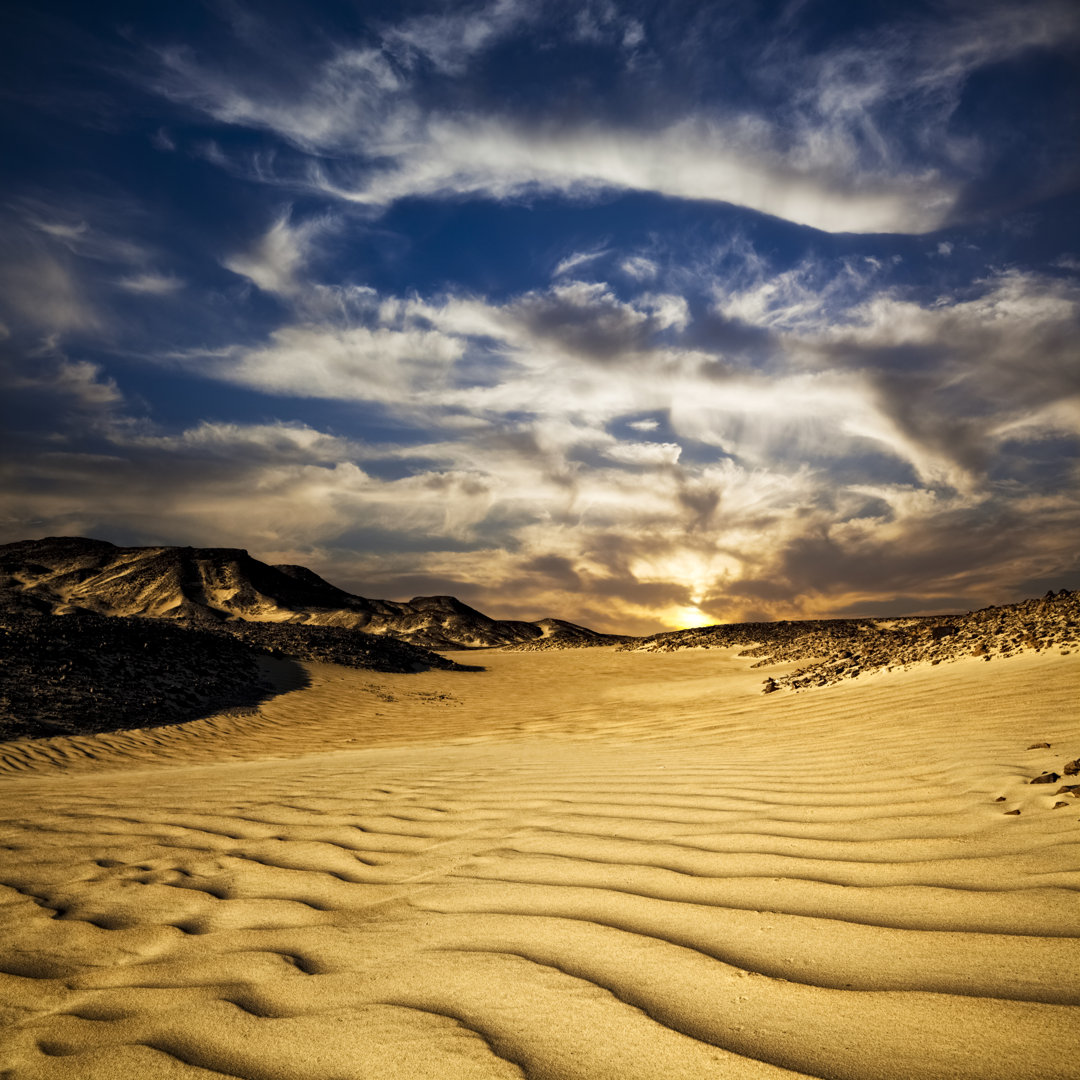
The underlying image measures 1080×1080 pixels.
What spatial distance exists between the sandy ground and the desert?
11 mm

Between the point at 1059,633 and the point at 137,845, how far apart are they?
8.95 m

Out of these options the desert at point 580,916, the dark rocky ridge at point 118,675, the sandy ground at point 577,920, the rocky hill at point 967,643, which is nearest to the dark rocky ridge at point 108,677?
the dark rocky ridge at point 118,675

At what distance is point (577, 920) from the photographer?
2.20 metres

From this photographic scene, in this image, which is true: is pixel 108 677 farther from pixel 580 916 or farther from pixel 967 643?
pixel 967 643

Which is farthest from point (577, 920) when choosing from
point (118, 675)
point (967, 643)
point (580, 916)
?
point (118, 675)

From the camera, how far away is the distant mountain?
41.3 m

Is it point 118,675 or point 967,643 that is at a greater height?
point 967,643

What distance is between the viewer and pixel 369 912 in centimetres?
253

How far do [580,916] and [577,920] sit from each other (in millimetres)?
34

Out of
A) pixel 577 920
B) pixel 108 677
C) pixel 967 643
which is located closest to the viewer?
pixel 577 920

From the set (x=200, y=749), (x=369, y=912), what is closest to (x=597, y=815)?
(x=369, y=912)

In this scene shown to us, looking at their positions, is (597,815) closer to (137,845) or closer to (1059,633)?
(137,845)

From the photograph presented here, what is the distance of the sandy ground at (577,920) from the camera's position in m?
1.52

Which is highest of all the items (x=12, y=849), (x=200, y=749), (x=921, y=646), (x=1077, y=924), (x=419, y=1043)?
(x=921, y=646)
